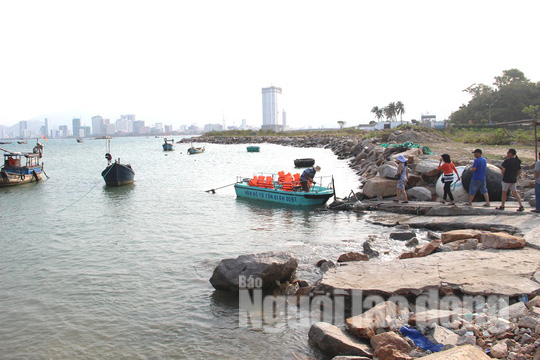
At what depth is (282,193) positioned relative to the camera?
1994 cm

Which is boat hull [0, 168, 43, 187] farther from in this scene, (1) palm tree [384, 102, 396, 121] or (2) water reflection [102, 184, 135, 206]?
(1) palm tree [384, 102, 396, 121]

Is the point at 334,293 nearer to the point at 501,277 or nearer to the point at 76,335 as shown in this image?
the point at 501,277

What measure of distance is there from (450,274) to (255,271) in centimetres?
375

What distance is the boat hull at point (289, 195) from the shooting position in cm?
1894

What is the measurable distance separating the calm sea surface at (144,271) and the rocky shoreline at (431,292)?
2.30ft

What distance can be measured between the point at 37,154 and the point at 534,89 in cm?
6593

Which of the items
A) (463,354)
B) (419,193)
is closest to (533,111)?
(419,193)

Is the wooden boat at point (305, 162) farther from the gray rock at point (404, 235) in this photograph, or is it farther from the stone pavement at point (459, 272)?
the stone pavement at point (459, 272)

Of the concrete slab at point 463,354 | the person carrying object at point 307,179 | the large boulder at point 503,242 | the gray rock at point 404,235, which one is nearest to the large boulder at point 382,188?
the person carrying object at point 307,179

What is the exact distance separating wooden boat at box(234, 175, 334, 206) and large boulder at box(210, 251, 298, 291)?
9.79 m

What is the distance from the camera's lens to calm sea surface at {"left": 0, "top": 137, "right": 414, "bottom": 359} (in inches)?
284

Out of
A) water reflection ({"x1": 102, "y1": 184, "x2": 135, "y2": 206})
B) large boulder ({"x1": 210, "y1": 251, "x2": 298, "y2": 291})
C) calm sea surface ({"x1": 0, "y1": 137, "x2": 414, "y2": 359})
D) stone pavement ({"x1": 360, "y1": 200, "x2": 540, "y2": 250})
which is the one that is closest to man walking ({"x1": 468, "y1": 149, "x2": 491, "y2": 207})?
stone pavement ({"x1": 360, "y1": 200, "x2": 540, "y2": 250})

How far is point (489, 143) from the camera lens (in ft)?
111

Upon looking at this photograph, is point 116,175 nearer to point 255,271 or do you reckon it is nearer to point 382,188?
point 382,188
